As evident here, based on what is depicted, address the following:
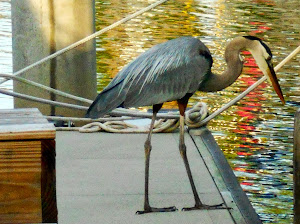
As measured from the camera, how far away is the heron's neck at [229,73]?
18.6ft

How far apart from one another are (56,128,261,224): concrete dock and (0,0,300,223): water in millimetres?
612

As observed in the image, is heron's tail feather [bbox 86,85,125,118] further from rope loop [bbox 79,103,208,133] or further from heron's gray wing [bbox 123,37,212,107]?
rope loop [bbox 79,103,208,133]

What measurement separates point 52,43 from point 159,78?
2411 millimetres

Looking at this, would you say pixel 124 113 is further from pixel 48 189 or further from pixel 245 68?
pixel 245 68

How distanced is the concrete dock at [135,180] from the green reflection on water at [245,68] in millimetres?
616

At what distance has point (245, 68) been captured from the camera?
12.2 meters

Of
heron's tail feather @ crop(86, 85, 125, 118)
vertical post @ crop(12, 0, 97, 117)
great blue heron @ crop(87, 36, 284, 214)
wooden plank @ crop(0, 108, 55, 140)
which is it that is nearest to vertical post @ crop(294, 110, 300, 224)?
great blue heron @ crop(87, 36, 284, 214)

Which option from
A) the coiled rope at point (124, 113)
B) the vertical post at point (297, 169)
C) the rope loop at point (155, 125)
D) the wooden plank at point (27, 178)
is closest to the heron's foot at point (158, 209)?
the vertical post at point (297, 169)

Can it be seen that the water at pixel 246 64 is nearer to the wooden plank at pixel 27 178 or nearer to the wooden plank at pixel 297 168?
the wooden plank at pixel 297 168

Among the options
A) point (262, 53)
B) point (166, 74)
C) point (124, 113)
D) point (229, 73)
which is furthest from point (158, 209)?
point (124, 113)

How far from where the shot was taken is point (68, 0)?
7594 mm

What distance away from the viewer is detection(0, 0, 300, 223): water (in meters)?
7.31

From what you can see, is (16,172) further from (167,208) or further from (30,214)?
(167,208)

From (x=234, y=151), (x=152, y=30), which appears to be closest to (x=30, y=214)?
(x=234, y=151)
